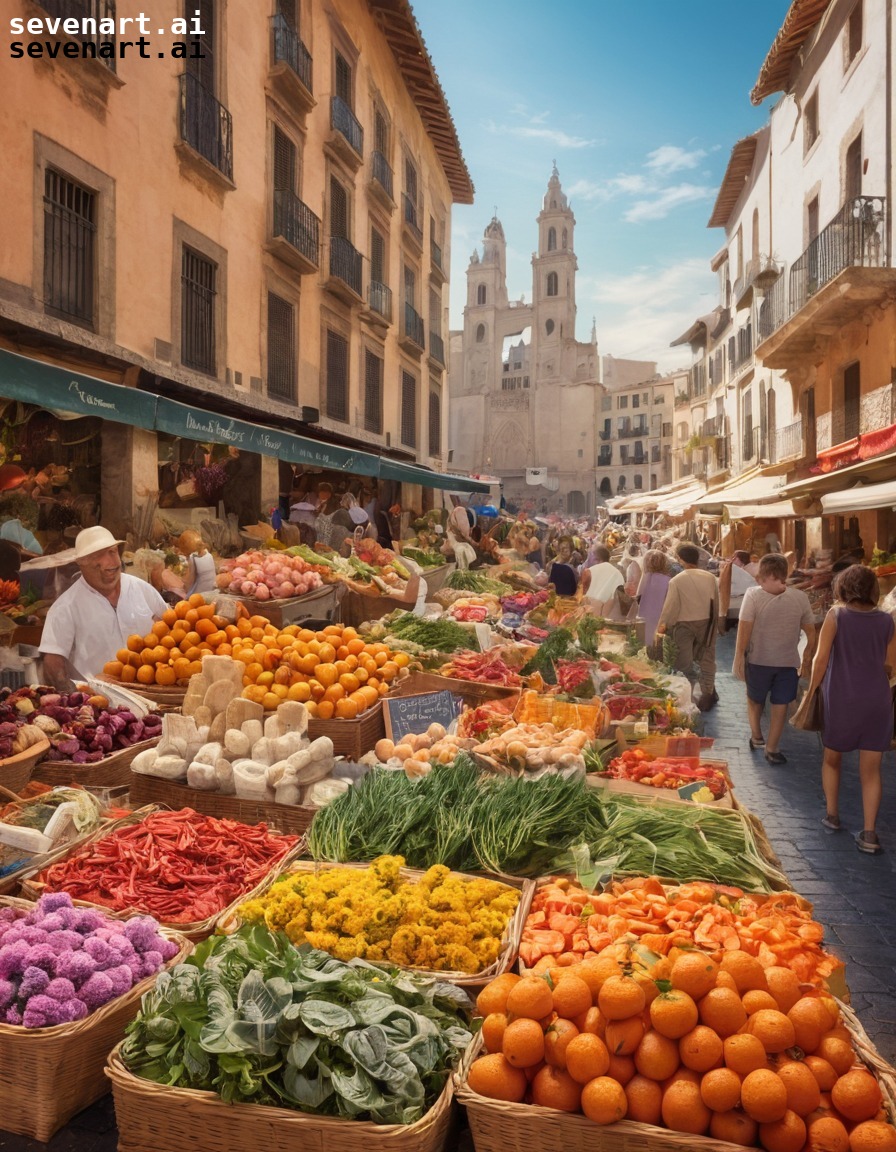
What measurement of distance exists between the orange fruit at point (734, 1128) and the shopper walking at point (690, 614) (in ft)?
22.6

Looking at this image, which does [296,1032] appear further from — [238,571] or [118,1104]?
[238,571]

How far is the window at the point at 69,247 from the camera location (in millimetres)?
8836

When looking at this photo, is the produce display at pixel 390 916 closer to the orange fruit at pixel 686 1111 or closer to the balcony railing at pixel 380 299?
the orange fruit at pixel 686 1111

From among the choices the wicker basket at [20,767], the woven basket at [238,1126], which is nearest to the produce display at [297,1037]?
the woven basket at [238,1126]

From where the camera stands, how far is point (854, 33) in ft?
Answer: 53.7

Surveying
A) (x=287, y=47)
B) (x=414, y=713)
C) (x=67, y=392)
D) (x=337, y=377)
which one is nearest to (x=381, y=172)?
(x=337, y=377)

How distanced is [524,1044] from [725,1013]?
519 mm

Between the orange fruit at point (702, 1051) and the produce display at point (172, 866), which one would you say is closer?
the orange fruit at point (702, 1051)

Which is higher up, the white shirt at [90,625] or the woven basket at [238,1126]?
the white shirt at [90,625]

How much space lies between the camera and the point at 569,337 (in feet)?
260

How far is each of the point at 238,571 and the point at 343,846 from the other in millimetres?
4969

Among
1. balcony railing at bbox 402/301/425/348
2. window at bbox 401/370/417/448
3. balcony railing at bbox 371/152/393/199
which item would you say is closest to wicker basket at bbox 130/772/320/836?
balcony railing at bbox 371/152/393/199

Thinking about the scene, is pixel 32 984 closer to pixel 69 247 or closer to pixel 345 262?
pixel 69 247

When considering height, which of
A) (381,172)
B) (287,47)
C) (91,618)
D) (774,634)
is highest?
(381,172)
